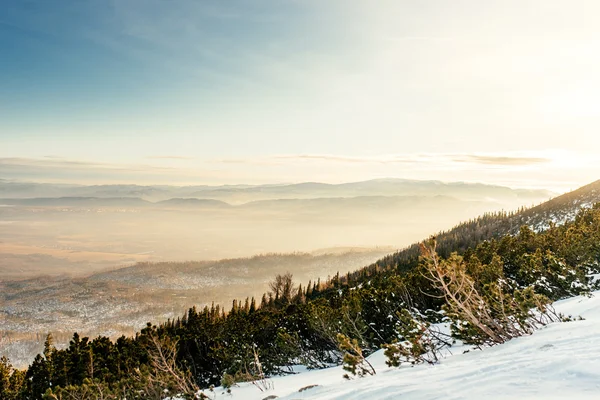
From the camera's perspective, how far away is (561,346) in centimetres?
764

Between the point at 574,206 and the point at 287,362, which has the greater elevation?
the point at 574,206

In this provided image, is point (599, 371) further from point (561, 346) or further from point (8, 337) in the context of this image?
point (8, 337)

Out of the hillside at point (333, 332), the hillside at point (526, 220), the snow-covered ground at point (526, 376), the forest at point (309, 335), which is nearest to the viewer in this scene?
the snow-covered ground at point (526, 376)

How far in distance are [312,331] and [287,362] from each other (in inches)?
127

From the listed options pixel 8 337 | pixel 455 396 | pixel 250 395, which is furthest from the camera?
pixel 8 337

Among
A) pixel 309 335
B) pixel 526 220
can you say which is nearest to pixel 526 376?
pixel 309 335

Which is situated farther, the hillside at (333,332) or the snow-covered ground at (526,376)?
the hillside at (333,332)

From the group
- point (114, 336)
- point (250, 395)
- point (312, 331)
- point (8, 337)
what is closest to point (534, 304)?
point (250, 395)

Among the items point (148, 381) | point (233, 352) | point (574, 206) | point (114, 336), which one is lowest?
point (114, 336)

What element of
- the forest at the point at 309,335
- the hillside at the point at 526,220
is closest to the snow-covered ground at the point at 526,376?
the forest at the point at 309,335

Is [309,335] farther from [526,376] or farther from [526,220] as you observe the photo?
[526,220]

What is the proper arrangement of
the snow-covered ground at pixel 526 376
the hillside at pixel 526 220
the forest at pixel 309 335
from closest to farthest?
the snow-covered ground at pixel 526 376 → the forest at pixel 309 335 → the hillside at pixel 526 220

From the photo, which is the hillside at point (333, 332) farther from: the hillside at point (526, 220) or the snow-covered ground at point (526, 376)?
the hillside at point (526, 220)

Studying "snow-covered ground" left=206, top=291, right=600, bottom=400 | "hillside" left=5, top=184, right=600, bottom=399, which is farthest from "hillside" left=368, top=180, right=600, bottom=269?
"snow-covered ground" left=206, top=291, right=600, bottom=400
